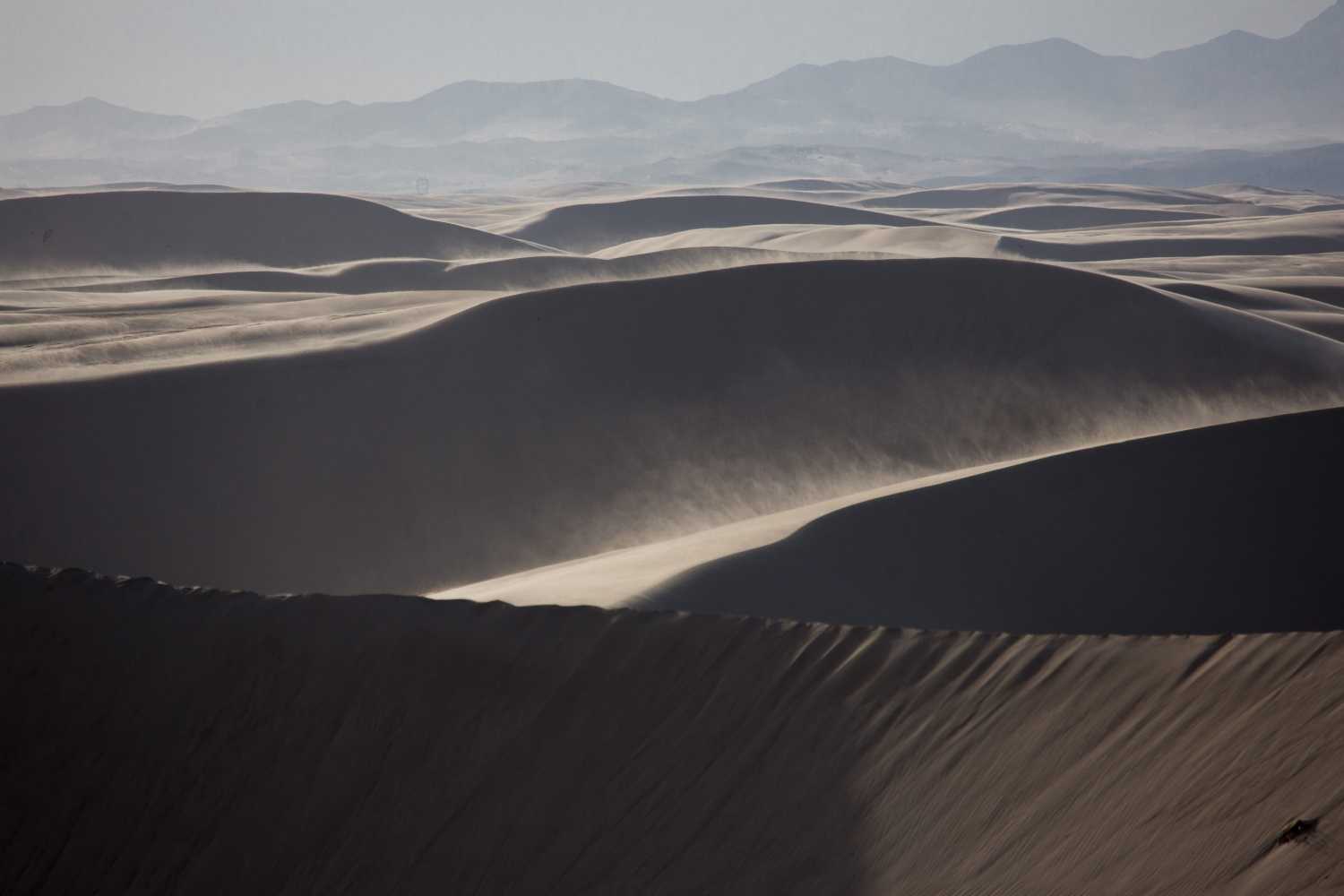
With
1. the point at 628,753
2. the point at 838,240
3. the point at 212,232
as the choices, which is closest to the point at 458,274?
the point at 212,232

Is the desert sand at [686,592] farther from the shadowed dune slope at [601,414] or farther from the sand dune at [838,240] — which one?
the sand dune at [838,240]

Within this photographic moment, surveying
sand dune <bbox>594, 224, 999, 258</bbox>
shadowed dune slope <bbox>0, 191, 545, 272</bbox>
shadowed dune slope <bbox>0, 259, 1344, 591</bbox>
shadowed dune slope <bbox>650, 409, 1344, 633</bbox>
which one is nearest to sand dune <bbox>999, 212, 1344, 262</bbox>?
sand dune <bbox>594, 224, 999, 258</bbox>

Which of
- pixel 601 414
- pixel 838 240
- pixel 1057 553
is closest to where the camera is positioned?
pixel 1057 553

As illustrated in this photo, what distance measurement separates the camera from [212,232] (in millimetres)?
33719

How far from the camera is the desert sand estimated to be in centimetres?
427

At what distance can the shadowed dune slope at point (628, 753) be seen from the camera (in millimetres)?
3873

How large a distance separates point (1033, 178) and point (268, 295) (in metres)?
143

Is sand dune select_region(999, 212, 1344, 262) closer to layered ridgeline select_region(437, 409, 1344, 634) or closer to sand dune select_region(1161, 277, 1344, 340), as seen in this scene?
sand dune select_region(1161, 277, 1344, 340)

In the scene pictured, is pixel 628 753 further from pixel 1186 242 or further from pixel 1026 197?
pixel 1026 197

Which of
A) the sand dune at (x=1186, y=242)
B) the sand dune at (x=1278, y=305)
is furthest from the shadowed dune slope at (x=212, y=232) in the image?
the sand dune at (x=1278, y=305)

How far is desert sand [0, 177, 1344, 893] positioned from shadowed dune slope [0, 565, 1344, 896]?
2cm

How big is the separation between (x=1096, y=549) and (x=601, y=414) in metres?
5.56

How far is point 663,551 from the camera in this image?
7867 mm

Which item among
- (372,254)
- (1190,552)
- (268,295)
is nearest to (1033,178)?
(372,254)
